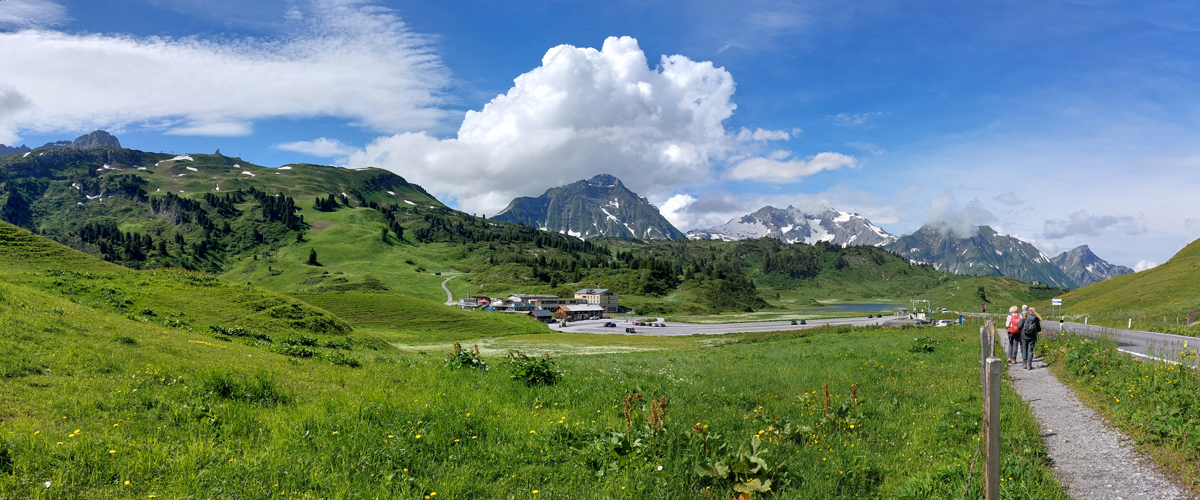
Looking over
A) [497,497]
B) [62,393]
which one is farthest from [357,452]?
[62,393]

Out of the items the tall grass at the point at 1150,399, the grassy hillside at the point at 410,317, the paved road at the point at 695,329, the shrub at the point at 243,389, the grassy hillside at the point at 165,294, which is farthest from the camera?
the paved road at the point at 695,329

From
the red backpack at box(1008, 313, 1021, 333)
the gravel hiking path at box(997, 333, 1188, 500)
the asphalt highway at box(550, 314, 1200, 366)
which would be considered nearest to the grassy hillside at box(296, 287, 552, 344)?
the asphalt highway at box(550, 314, 1200, 366)

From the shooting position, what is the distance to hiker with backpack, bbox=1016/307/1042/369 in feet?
68.2

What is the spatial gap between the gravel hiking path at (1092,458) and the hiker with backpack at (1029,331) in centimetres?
690

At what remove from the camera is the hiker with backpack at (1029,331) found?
20786 mm

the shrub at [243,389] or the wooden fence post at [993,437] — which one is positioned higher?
the wooden fence post at [993,437]

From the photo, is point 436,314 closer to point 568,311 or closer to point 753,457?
point 753,457

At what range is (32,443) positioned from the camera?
7746mm

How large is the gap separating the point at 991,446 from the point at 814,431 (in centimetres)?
529

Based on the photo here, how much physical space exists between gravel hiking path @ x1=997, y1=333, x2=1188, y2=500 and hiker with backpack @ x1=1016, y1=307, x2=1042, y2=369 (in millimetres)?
6902

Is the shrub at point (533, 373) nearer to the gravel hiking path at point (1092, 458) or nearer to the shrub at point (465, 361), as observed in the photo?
the shrub at point (465, 361)

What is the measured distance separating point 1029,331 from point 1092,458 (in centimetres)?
1319

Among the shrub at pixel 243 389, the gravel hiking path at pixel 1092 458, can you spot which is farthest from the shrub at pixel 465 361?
the gravel hiking path at pixel 1092 458

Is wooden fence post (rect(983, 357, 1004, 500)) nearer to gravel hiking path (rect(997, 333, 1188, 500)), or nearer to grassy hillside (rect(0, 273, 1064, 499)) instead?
grassy hillside (rect(0, 273, 1064, 499))
